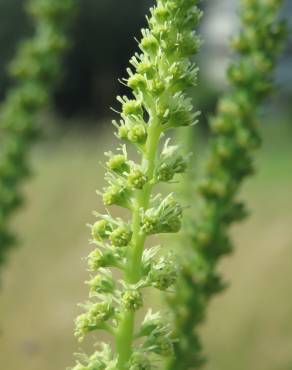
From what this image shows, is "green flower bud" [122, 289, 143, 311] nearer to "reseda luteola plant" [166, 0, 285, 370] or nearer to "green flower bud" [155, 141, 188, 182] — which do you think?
"green flower bud" [155, 141, 188, 182]

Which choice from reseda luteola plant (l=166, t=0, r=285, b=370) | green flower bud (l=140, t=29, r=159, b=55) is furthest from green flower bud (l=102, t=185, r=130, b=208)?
reseda luteola plant (l=166, t=0, r=285, b=370)

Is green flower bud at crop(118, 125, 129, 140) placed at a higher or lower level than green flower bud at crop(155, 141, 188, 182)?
higher

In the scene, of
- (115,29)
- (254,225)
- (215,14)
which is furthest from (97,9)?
(254,225)

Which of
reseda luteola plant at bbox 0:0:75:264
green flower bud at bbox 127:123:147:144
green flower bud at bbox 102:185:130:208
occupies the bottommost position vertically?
green flower bud at bbox 102:185:130:208

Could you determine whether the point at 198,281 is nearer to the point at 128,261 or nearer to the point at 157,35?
the point at 128,261

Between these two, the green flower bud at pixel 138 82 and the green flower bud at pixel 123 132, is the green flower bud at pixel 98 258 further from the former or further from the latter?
the green flower bud at pixel 138 82
